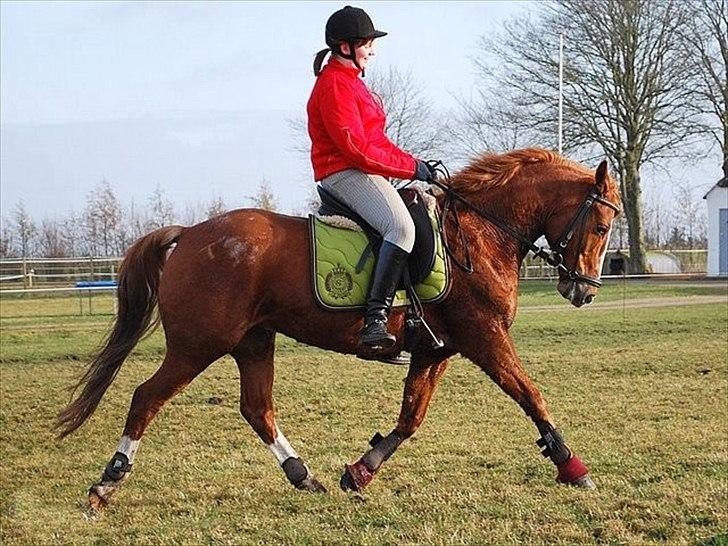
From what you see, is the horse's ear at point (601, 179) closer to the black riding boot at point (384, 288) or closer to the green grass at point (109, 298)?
the black riding boot at point (384, 288)

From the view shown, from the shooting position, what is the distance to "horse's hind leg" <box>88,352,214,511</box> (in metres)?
6.41

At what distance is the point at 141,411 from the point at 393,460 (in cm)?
241

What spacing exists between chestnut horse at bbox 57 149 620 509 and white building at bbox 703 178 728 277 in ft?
121

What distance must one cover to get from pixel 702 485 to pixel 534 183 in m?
2.44

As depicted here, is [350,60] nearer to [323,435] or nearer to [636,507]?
[636,507]

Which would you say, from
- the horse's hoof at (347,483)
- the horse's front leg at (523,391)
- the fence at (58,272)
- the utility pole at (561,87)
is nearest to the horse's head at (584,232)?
the horse's front leg at (523,391)

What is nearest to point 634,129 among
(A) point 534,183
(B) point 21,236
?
(B) point 21,236

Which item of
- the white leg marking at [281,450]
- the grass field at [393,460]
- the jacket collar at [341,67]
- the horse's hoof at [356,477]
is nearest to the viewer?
the grass field at [393,460]

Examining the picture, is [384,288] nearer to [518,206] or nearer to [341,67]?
[518,206]

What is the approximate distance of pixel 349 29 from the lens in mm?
6180

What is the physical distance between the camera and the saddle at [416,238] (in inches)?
251

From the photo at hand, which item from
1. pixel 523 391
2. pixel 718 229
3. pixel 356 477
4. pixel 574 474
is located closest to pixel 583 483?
pixel 574 474

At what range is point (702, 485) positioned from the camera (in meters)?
6.62

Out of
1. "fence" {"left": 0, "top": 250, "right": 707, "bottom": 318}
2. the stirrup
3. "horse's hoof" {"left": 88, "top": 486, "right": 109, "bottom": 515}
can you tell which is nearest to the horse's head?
the stirrup
